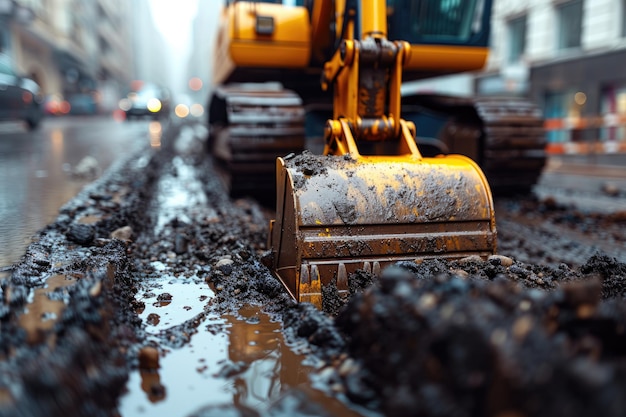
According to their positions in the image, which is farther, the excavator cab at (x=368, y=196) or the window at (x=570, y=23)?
the window at (x=570, y=23)

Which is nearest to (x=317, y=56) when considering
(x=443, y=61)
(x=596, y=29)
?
(x=443, y=61)

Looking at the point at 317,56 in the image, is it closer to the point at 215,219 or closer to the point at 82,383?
the point at 215,219

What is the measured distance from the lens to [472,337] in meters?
1.38

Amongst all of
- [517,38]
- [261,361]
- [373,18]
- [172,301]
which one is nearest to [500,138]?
[373,18]

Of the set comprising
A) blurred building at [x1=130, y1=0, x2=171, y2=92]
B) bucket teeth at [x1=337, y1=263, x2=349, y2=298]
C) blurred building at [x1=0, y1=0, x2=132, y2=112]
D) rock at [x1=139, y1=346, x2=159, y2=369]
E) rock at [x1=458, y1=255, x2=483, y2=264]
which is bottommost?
rock at [x1=139, y1=346, x2=159, y2=369]

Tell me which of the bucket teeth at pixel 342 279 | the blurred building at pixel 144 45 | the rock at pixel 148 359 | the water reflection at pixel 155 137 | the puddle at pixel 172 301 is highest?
the blurred building at pixel 144 45

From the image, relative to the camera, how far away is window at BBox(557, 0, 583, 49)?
660 inches

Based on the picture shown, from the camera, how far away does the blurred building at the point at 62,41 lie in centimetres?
2693

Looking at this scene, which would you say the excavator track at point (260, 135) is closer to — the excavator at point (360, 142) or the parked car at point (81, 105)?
the excavator at point (360, 142)

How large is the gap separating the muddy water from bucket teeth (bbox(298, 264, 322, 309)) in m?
0.23

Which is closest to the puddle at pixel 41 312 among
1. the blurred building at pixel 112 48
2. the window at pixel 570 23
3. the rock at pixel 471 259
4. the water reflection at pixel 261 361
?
the water reflection at pixel 261 361

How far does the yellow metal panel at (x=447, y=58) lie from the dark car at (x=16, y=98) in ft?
38.0

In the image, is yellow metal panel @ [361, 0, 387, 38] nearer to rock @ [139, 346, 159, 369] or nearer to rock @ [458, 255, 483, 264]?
rock @ [458, 255, 483, 264]

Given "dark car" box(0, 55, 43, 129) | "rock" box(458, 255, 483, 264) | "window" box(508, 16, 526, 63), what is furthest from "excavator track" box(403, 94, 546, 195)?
"window" box(508, 16, 526, 63)
